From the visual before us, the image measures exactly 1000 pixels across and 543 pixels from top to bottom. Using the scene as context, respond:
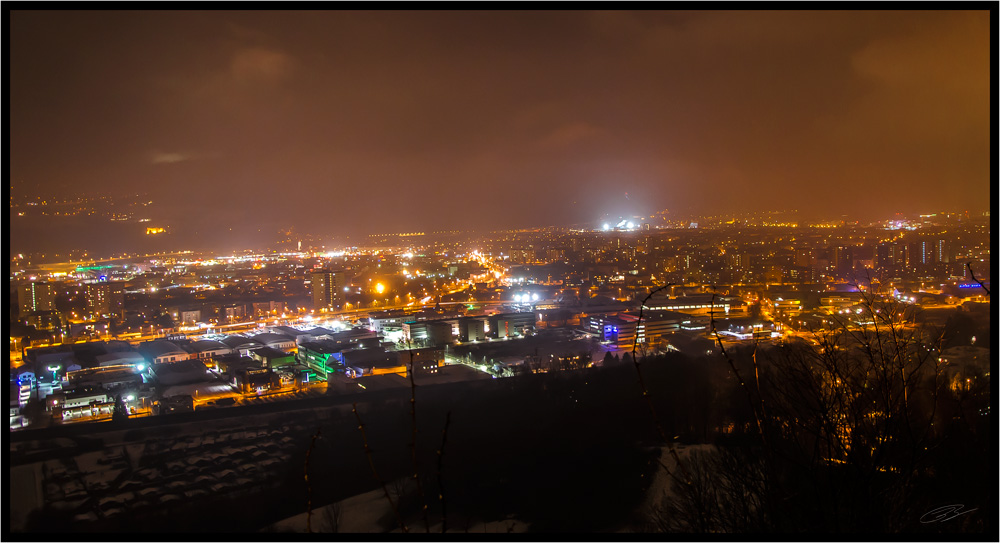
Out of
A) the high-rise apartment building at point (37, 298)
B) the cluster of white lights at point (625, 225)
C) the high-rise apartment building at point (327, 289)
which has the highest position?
the cluster of white lights at point (625, 225)

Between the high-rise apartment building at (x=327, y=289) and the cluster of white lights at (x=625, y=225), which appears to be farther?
the high-rise apartment building at (x=327, y=289)

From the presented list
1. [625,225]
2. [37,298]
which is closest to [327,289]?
[37,298]

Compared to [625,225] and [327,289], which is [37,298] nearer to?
[327,289]

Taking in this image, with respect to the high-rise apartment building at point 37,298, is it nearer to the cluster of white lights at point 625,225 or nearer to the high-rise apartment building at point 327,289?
the high-rise apartment building at point 327,289

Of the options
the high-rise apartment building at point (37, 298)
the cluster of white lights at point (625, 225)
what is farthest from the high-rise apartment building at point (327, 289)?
the cluster of white lights at point (625, 225)

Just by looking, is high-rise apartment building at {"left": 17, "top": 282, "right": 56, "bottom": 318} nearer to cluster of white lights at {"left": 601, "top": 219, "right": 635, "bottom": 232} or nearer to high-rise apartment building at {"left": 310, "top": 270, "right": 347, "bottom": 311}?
high-rise apartment building at {"left": 310, "top": 270, "right": 347, "bottom": 311}

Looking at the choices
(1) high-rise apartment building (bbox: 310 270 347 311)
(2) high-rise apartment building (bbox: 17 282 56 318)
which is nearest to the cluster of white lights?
(1) high-rise apartment building (bbox: 310 270 347 311)

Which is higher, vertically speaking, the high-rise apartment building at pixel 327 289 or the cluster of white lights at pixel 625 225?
the cluster of white lights at pixel 625 225
